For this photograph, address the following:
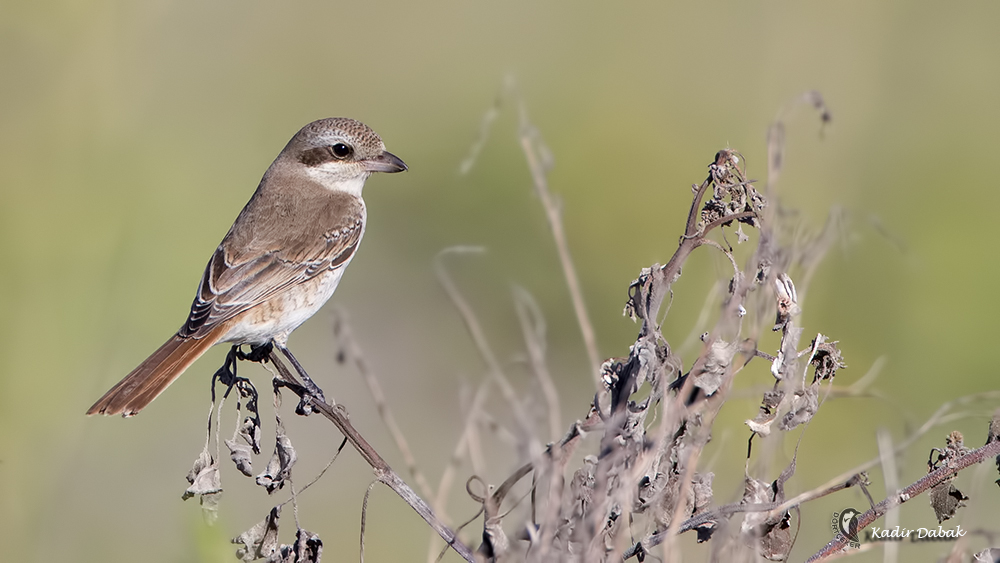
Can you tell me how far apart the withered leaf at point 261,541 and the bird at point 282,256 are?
1115 mm

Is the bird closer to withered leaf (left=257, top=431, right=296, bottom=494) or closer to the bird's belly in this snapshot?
the bird's belly

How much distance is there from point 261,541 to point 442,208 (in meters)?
5.20

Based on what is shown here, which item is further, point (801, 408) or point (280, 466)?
point (280, 466)

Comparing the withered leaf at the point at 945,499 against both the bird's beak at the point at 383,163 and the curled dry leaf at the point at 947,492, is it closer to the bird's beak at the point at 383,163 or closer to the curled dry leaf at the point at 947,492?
the curled dry leaf at the point at 947,492

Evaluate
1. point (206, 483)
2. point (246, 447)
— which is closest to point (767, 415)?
point (246, 447)

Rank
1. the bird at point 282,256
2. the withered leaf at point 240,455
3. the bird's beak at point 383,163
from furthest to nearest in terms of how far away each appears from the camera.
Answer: the bird's beak at point 383,163 → the bird at point 282,256 → the withered leaf at point 240,455

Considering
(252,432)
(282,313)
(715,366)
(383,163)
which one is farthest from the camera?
(383,163)

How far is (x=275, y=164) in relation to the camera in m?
4.67

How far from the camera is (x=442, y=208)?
7453mm

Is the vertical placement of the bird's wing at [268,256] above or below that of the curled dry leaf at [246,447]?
above

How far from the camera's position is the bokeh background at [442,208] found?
4.54 m

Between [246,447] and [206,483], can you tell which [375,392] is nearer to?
[246,447]

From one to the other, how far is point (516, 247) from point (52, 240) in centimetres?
317

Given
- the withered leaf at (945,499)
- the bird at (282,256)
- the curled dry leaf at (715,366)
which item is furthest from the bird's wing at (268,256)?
the withered leaf at (945,499)
